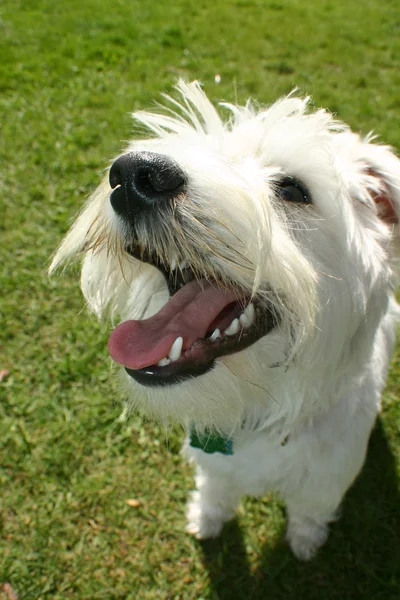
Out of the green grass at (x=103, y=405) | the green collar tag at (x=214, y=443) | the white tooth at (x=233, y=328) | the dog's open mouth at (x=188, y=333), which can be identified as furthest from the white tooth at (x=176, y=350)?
the green collar tag at (x=214, y=443)

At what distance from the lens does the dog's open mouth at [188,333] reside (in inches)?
72.6

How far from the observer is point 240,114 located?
85.7 inches

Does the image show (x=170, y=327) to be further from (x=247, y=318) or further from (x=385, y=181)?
(x=385, y=181)

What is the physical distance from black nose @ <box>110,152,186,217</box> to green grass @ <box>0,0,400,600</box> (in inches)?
36.9

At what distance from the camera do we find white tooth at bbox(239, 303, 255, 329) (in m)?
1.86

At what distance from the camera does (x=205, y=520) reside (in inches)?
124

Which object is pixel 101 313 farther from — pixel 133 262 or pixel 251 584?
pixel 251 584

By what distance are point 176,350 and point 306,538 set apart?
1979 mm

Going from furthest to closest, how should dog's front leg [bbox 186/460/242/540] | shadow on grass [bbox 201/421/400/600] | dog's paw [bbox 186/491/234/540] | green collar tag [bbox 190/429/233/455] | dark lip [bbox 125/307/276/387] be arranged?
dog's paw [bbox 186/491/234/540]
shadow on grass [bbox 201/421/400/600]
dog's front leg [bbox 186/460/242/540]
green collar tag [bbox 190/429/233/455]
dark lip [bbox 125/307/276/387]

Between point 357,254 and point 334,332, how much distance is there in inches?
12.5

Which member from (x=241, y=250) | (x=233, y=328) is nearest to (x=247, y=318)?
(x=233, y=328)

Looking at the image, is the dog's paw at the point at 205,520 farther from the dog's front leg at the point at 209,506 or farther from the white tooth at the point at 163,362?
the white tooth at the point at 163,362

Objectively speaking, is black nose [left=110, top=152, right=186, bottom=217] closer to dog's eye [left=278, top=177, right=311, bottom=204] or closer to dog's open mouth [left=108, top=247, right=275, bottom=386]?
dog's open mouth [left=108, top=247, right=275, bottom=386]


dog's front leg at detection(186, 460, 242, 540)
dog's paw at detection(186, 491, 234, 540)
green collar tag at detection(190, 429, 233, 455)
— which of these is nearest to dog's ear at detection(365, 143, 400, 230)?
green collar tag at detection(190, 429, 233, 455)
